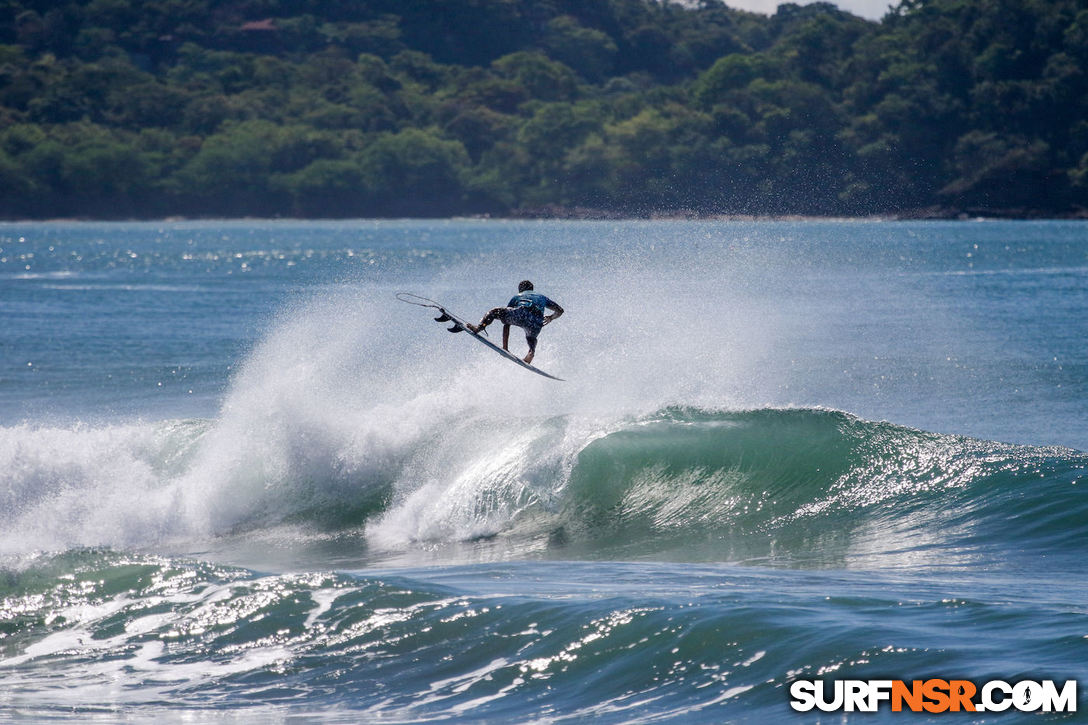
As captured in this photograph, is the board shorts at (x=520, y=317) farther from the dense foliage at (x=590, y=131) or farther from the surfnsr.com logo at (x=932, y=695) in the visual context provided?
the dense foliage at (x=590, y=131)

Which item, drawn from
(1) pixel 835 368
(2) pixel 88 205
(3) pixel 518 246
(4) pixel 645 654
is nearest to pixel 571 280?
(1) pixel 835 368

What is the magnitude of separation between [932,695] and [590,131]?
151 meters

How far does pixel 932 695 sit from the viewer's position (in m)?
9.90

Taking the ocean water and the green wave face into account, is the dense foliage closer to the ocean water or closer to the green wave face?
the ocean water

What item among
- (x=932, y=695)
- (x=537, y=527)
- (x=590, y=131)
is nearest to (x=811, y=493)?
(x=537, y=527)

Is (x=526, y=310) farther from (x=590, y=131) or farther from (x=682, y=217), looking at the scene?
(x=590, y=131)

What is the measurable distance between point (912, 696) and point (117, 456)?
11674mm

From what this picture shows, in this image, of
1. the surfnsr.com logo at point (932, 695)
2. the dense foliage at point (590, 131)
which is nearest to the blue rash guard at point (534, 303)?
the surfnsr.com logo at point (932, 695)

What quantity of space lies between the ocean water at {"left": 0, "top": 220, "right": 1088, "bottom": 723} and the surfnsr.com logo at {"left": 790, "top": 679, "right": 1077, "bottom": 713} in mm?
130

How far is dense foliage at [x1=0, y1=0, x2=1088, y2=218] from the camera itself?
434ft

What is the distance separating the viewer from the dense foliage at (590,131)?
132250 millimetres

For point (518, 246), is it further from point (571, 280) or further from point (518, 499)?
point (518, 499)

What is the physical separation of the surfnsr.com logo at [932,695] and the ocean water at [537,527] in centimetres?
13

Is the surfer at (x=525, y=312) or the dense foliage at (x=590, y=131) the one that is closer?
the surfer at (x=525, y=312)
